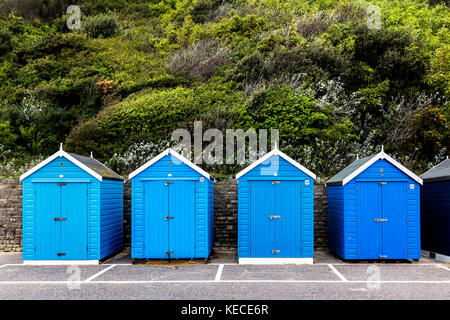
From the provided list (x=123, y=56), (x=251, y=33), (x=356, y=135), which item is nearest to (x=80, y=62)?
(x=123, y=56)

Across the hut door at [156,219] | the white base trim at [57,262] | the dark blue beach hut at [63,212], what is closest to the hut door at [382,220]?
the hut door at [156,219]

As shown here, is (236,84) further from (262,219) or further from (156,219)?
(156,219)

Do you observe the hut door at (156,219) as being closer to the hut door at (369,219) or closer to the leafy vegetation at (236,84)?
the leafy vegetation at (236,84)

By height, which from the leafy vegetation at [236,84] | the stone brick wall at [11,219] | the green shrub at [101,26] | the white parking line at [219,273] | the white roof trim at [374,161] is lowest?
the white parking line at [219,273]

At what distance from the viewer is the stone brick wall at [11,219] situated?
11.6 meters

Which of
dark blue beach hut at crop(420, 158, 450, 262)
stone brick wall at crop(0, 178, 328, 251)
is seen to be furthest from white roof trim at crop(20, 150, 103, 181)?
dark blue beach hut at crop(420, 158, 450, 262)

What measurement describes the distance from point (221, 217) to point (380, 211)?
447 cm

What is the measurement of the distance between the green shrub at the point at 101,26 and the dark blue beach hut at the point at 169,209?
628 inches

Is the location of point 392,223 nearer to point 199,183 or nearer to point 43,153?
point 199,183

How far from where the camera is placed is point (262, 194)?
986cm

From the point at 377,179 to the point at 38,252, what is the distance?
8.79 meters

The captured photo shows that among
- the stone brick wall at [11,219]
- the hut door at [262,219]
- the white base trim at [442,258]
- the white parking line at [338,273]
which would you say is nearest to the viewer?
the white parking line at [338,273]

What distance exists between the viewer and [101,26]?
76.8 ft

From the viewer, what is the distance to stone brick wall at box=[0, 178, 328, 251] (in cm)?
1164
